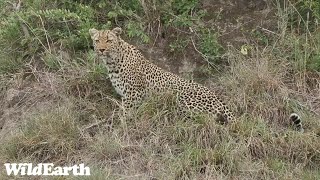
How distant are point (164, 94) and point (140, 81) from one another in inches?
15.1

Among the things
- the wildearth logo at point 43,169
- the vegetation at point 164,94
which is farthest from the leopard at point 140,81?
the wildearth logo at point 43,169

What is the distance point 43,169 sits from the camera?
20.9ft

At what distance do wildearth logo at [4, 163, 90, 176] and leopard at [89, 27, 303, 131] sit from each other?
0.96 metres

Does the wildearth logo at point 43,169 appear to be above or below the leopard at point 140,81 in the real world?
below

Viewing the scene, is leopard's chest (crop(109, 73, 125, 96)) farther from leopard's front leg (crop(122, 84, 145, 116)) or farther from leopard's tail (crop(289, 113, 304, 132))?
leopard's tail (crop(289, 113, 304, 132))

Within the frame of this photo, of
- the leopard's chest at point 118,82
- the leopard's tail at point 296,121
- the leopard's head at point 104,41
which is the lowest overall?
the leopard's tail at point 296,121

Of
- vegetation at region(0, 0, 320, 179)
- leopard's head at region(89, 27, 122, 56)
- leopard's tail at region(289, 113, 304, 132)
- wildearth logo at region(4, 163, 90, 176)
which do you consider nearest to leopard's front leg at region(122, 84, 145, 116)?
vegetation at region(0, 0, 320, 179)

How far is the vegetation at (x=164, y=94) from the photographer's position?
6.31 m

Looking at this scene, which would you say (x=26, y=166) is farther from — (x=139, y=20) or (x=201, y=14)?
(x=201, y=14)

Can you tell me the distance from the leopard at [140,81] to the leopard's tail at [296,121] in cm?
3

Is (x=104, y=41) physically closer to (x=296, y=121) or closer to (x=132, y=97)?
(x=132, y=97)

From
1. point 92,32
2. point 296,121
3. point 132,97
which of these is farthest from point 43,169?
point 296,121

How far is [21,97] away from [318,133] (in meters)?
3.42

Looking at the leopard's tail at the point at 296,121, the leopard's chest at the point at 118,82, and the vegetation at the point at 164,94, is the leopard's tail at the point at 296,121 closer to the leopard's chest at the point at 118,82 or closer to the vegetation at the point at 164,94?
the vegetation at the point at 164,94
